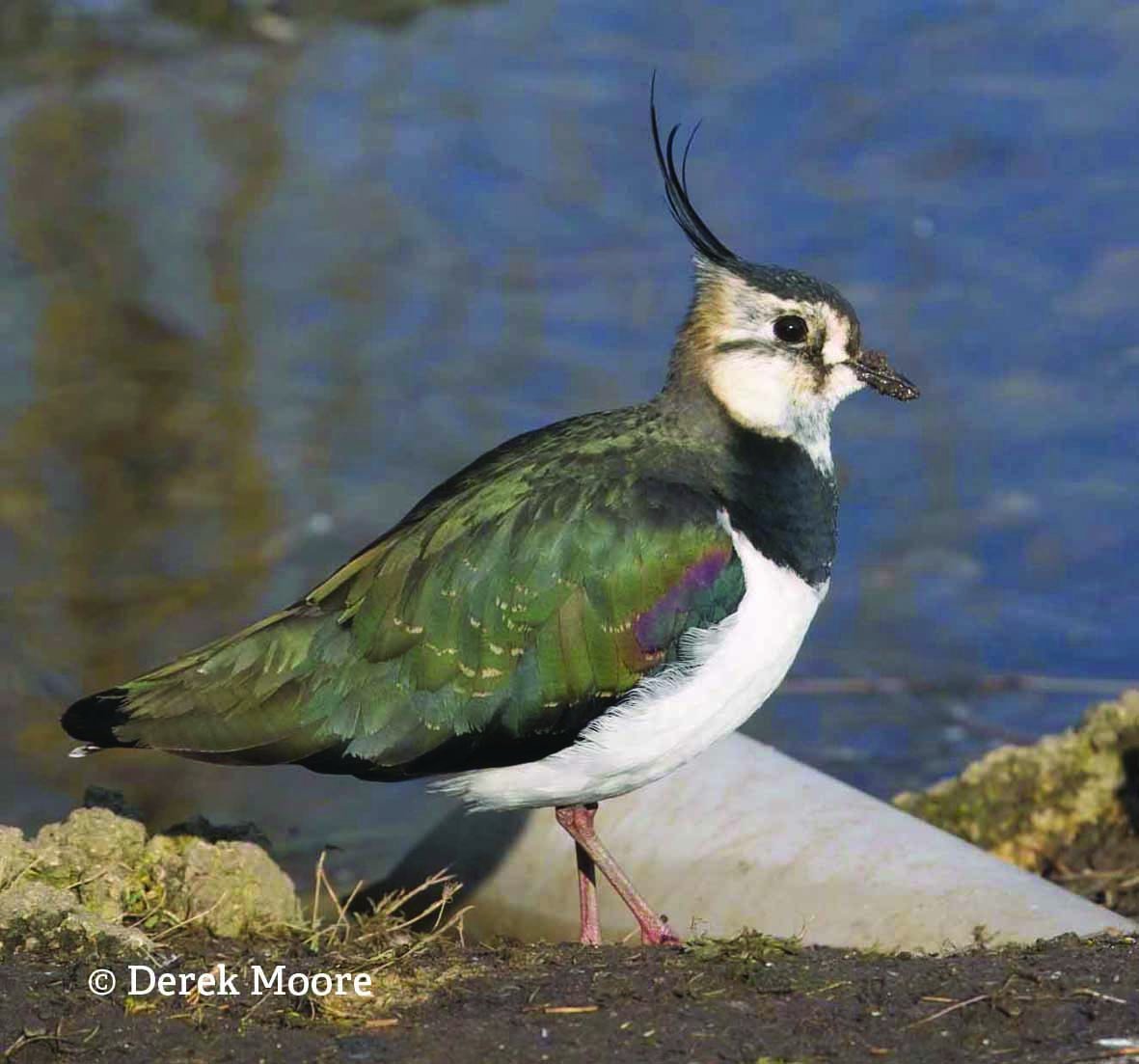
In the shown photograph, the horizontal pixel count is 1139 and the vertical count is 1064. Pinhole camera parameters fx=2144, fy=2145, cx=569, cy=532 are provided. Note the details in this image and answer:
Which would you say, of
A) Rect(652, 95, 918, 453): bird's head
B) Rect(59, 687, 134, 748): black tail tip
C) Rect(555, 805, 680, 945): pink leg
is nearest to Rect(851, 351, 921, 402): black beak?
Rect(652, 95, 918, 453): bird's head

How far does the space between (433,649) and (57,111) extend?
9.90m

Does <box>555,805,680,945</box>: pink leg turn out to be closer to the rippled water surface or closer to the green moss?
the green moss

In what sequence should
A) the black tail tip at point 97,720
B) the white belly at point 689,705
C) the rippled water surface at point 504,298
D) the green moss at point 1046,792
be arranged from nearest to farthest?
the white belly at point 689,705, the black tail tip at point 97,720, the green moss at point 1046,792, the rippled water surface at point 504,298

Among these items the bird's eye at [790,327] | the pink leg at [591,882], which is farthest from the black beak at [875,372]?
the pink leg at [591,882]

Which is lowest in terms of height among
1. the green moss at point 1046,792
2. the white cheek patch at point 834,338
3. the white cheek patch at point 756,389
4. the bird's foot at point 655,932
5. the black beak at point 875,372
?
the bird's foot at point 655,932

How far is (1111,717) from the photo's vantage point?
24.5ft

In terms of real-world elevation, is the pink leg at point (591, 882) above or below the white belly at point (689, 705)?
below

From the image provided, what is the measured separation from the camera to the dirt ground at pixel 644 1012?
16.0ft

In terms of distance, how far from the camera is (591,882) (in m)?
6.58

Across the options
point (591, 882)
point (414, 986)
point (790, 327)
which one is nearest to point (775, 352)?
point (790, 327)

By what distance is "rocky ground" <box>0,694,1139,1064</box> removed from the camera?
4.92 m

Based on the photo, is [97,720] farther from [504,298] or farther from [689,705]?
[504,298]

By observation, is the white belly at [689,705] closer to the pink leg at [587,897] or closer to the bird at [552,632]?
the bird at [552,632]

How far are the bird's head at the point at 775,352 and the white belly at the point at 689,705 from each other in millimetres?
551
